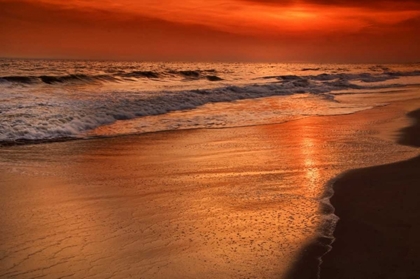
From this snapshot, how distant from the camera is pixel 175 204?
5863 millimetres

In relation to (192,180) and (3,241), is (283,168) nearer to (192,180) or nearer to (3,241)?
(192,180)

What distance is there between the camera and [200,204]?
19.3ft

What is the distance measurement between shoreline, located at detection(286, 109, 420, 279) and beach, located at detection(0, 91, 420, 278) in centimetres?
5

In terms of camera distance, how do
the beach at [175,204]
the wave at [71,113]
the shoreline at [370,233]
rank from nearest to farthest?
the shoreline at [370,233] → the beach at [175,204] → the wave at [71,113]

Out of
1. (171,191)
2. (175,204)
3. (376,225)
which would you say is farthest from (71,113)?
(376,225)

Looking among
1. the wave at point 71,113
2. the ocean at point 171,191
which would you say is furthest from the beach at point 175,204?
the wave at point 71,113

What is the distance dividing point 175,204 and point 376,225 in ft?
7.76

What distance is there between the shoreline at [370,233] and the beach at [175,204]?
1.8 inches

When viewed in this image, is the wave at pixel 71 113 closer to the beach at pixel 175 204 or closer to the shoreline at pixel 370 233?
the beach at pixel 175 204

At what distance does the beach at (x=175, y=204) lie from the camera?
13.7 feet

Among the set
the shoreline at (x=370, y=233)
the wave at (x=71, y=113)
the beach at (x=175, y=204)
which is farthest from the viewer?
the wave at (x=71, y=113)

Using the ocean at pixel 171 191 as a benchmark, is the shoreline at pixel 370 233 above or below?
above

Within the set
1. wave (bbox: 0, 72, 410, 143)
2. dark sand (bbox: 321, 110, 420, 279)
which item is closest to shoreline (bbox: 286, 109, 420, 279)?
dark sand (bbox: 321, 110, 420, 279)

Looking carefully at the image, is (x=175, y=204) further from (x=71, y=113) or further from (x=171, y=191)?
(x=71, y=113)
